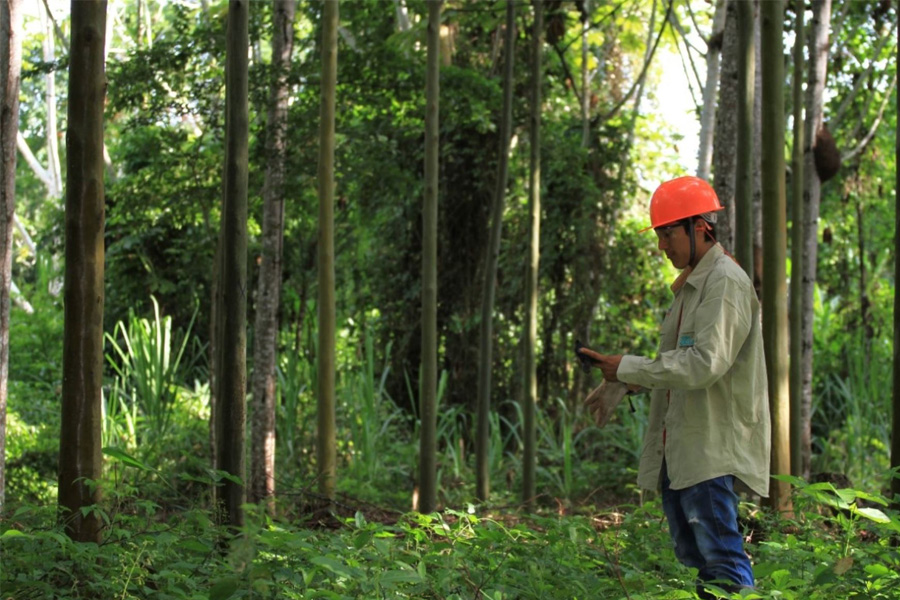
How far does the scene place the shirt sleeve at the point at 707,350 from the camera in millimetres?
3785

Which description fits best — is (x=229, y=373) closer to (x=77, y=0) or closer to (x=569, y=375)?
(x=77, y=0)

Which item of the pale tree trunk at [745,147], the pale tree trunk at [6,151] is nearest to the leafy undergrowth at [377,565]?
the pale tree trunk at [745,147]

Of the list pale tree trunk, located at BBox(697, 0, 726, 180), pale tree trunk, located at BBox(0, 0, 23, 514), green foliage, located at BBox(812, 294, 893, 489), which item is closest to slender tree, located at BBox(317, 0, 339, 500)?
pale tree trunk, located at BBox(0, 0, 23, 514)

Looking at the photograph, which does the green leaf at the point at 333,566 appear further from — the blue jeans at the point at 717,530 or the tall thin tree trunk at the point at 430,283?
the tall thin tree trunk at the point at 430,283

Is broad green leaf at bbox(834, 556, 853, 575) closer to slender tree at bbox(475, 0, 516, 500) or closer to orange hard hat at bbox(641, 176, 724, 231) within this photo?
orange hard hat at bbox(641, 176, 724, 231)

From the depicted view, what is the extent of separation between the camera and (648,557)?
14.8 ft

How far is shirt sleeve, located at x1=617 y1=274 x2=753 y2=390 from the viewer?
379 cm

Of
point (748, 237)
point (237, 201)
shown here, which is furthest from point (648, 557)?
point (237, 201)

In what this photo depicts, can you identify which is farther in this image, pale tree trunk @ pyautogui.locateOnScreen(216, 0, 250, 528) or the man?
pale tree trunk @ pyautogui.locateOnScreen(216, 0, 250, 528)

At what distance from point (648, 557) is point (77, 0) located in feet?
10.7

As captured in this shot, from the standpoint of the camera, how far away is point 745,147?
18.4 feet

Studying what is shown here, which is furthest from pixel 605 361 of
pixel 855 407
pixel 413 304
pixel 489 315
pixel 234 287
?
pixel 413 304

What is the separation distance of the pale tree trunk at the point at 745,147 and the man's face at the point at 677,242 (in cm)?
162

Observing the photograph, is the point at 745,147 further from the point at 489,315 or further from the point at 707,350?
the point at 489,315
